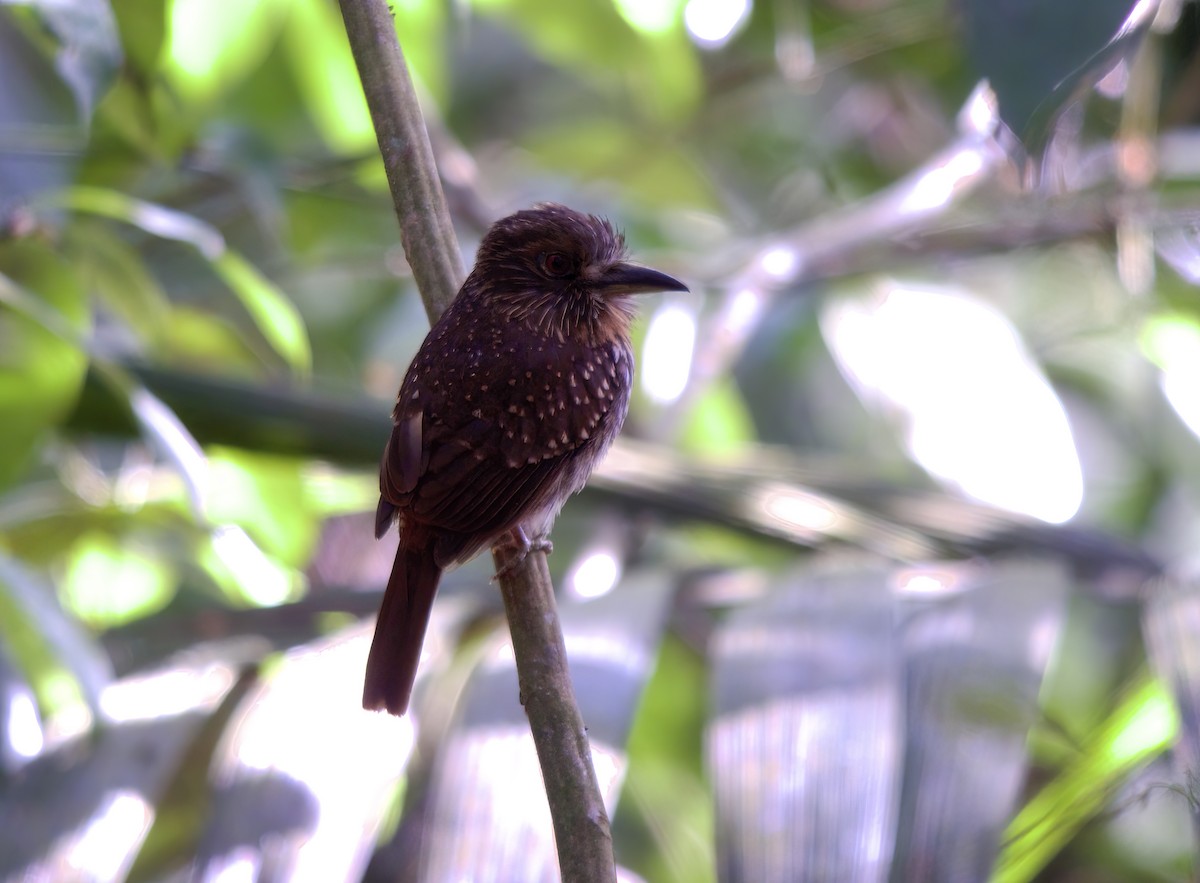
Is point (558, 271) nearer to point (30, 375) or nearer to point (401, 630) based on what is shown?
point (401, 630)

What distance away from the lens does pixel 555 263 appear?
238 centimetres

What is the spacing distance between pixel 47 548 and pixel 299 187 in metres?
1.15

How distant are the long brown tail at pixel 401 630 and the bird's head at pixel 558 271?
0.54 metres

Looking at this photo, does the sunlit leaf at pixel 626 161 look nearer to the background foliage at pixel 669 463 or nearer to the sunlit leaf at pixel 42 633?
the background foliage at pixel 669 463

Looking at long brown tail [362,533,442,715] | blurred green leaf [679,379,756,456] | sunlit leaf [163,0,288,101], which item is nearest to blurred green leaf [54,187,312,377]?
Result: sunlit leaf [163,0,288,101]

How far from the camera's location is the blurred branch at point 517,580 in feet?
4.82

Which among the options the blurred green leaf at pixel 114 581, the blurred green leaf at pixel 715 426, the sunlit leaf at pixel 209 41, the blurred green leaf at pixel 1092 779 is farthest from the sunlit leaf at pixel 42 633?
the blurred green leaf at pixel 715 426

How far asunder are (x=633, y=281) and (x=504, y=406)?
35 centimetres

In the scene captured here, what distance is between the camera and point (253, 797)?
1914mm

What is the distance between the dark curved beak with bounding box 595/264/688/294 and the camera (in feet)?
7.24

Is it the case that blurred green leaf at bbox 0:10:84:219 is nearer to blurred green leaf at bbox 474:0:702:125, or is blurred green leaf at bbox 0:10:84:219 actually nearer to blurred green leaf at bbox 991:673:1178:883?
blurred green leaf at bbox 474:0:702:125

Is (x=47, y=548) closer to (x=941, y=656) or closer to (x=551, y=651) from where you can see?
(x=551, y=651)

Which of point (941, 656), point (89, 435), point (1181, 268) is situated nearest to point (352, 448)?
point (89, 435)

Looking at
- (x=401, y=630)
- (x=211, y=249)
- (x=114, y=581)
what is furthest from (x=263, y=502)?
(x=401, y=630)
